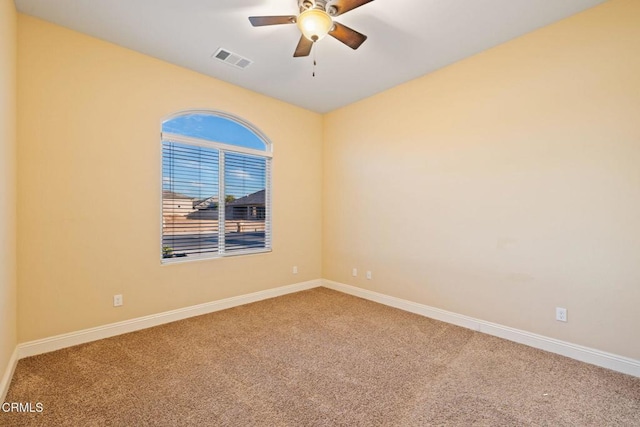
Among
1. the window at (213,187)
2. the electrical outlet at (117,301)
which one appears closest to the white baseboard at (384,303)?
the electrical outlet at (117,301)

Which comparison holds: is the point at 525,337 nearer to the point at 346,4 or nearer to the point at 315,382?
the point at 315,382

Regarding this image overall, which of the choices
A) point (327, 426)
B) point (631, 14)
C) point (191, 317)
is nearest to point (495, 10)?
point (631, 14)

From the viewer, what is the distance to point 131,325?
2998mm

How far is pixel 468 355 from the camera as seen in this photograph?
2555 mm

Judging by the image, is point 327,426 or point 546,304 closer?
point 327,426

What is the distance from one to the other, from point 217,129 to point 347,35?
7.05 feet

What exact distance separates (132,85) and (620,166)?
454cm

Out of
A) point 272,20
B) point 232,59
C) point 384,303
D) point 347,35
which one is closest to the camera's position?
point 272,20

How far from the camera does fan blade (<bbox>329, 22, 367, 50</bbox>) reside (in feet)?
7.53

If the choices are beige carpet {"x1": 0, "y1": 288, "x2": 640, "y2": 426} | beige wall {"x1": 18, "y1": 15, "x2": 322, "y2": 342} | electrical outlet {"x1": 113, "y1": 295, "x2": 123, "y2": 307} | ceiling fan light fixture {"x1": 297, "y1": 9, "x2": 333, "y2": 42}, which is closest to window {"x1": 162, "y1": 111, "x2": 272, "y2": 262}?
beige wall {"x1": 18, "y1": 15, "x2": 322, "y2": 342}

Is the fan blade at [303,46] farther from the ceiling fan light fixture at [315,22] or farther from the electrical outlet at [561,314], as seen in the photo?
the electrical outlet at [561,314]

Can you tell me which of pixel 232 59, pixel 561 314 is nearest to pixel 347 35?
pixel 232 59

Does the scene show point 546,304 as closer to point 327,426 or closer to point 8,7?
point 327,426

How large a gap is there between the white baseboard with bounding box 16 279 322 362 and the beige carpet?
4.8 inches
